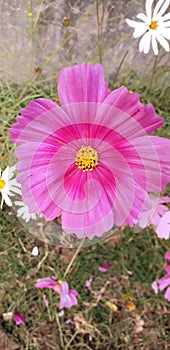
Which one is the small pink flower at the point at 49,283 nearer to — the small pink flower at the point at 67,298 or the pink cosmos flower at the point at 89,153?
the small pink flower at the point at 67,298

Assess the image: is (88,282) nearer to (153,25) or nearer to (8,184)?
(8,184)

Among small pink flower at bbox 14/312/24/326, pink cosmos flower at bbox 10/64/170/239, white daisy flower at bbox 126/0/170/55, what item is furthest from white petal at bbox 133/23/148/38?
small pink flower at bbox 14/312/24/326

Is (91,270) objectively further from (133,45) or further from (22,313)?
(133,45)

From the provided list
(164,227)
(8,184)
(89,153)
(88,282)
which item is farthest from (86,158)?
(88,282)

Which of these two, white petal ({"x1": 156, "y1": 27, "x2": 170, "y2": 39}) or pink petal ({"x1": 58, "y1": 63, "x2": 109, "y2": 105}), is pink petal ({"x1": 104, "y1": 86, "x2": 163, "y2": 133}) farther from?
white petal ({"x1": 156, "y1": 27, "x2": 170, "y2": 39})

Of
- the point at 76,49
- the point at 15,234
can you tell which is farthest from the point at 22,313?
the point at 76,49

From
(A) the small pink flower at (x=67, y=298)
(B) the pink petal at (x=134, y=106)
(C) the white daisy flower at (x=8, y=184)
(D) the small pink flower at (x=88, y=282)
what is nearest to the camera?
(B) the pink petal at (x=134, y=106)

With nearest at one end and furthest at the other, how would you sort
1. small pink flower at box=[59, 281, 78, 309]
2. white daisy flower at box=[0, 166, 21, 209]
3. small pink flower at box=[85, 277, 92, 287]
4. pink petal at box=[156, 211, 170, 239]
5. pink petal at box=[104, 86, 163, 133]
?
pink petal at box=[104, 86, 163, 133]
white daisy flower at box=[0, 166, 21, 209]
pink petal at box=[156, 211, 170, 239]
small pink flower at box=[59, 281, 78, 309]
small pink flower at box=[85, 277, 92, 287]

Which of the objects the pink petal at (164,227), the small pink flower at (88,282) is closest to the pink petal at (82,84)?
the pink petal at (164,227)
